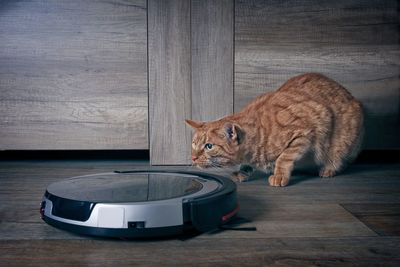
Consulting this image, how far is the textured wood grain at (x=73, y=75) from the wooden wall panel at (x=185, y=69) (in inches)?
2.0

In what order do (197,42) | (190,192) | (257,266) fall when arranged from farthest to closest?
(197,42) < (190,192) < (257,266)

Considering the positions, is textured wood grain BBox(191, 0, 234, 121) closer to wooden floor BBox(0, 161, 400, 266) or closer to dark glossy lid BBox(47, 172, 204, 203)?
wooden floor BBox(0, 161, 400, 266)

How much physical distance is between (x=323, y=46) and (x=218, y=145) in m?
0.60

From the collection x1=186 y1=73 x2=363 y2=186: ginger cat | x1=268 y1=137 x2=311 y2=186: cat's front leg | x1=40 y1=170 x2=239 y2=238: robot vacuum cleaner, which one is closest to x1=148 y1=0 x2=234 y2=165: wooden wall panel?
x1=186 y1=73 x2=363 y2=186: ginger cat

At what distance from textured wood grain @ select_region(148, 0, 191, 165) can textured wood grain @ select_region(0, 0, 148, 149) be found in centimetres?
4

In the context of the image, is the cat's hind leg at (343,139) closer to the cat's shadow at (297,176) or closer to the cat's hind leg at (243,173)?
the cat's shadow at (297,176)

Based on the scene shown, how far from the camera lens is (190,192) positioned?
886 millimetres

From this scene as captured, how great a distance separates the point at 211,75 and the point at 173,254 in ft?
3.09

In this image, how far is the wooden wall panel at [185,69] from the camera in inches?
61.5

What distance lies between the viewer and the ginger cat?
133cm

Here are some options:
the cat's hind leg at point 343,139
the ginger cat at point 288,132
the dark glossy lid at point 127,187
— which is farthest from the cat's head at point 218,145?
the cat's hind leg at point 343,139

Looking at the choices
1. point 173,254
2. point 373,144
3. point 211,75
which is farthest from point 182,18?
point 173,254

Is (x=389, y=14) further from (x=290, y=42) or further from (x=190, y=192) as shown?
(x=190, y=192)

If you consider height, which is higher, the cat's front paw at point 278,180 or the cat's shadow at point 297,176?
the cat's front paw at point 278,180
